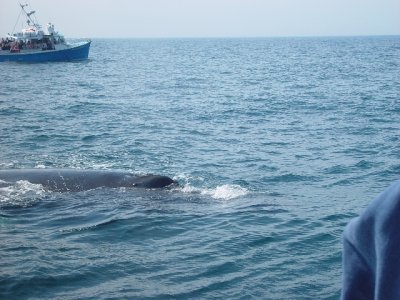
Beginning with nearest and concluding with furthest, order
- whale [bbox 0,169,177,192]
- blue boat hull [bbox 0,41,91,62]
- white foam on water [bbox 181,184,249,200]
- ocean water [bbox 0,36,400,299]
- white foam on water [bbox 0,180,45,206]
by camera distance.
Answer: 1. ocean water [bbox 0,36,400,299]
2. white foam on water [bbox 0,180,45,206]
3. whale [bbox 0,169,177,192]
4. white foam on water [bbox 181,184,249,200]
5. blue boat hull [bbox 0,41,91,62]

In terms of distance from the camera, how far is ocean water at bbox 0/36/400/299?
358 inches

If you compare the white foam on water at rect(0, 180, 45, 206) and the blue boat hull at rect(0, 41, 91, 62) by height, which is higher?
the blue boat hull at rect(0, 41, 91, 62)

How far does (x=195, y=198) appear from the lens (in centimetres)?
1393

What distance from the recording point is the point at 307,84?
5197 cm

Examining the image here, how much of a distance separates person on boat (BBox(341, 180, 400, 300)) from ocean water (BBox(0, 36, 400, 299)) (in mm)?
6888

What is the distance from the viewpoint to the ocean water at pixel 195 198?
909 centimetres

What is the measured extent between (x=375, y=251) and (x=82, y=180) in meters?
13.2

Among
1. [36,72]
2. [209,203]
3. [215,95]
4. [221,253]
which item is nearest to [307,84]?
[215,95]

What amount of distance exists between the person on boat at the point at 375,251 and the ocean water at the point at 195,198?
22.6 ft

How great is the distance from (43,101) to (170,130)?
1579cm

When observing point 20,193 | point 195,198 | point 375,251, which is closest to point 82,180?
point 20,193

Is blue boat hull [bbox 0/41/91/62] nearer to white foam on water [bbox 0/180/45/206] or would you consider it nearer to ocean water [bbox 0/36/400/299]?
ocean water [bbox 0/36/400/299]

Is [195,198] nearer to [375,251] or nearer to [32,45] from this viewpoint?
[375,251]

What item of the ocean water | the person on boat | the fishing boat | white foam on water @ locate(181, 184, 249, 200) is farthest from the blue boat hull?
the person on boat
